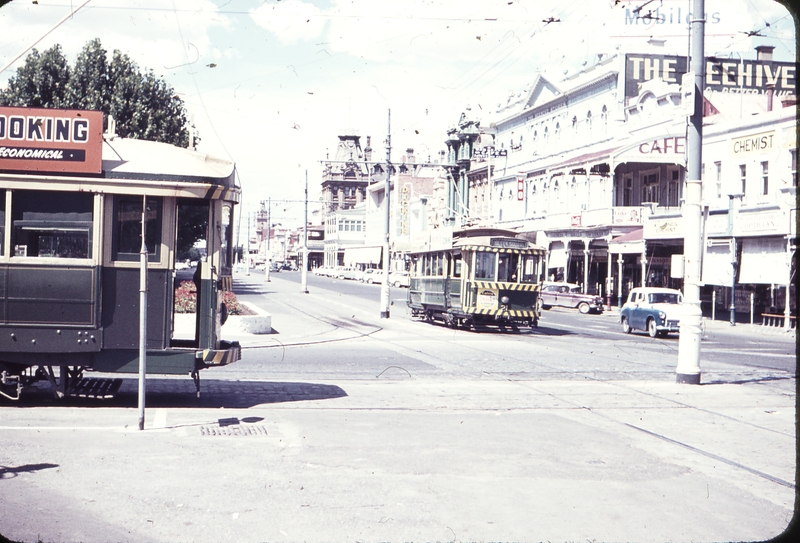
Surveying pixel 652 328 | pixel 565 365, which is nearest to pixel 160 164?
pixel 565 365

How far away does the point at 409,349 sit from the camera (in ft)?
69.6

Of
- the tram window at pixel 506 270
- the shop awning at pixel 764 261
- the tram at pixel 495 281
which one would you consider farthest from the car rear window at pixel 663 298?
the shop awning at pixel 764 261

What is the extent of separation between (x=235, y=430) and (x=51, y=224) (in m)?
3.51

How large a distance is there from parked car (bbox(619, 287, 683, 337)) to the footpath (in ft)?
52.7

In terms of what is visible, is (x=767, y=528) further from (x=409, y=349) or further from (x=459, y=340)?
(x=459, y=340)

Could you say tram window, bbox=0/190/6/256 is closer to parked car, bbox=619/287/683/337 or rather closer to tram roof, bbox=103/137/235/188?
tram roof, bbox=103/137/235/188

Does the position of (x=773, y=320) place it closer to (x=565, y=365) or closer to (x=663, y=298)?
(x=663, y=298)

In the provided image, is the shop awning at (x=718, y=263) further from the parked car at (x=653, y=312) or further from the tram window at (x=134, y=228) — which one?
the tram window at (x=134, y=228)

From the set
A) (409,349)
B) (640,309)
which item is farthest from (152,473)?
(640,309)

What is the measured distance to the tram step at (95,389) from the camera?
11188mm

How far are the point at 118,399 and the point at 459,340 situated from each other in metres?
13.9

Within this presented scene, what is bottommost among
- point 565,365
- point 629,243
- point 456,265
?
point 565,365

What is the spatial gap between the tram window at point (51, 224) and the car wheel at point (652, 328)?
22.6m

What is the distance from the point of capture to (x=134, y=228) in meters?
10.8
